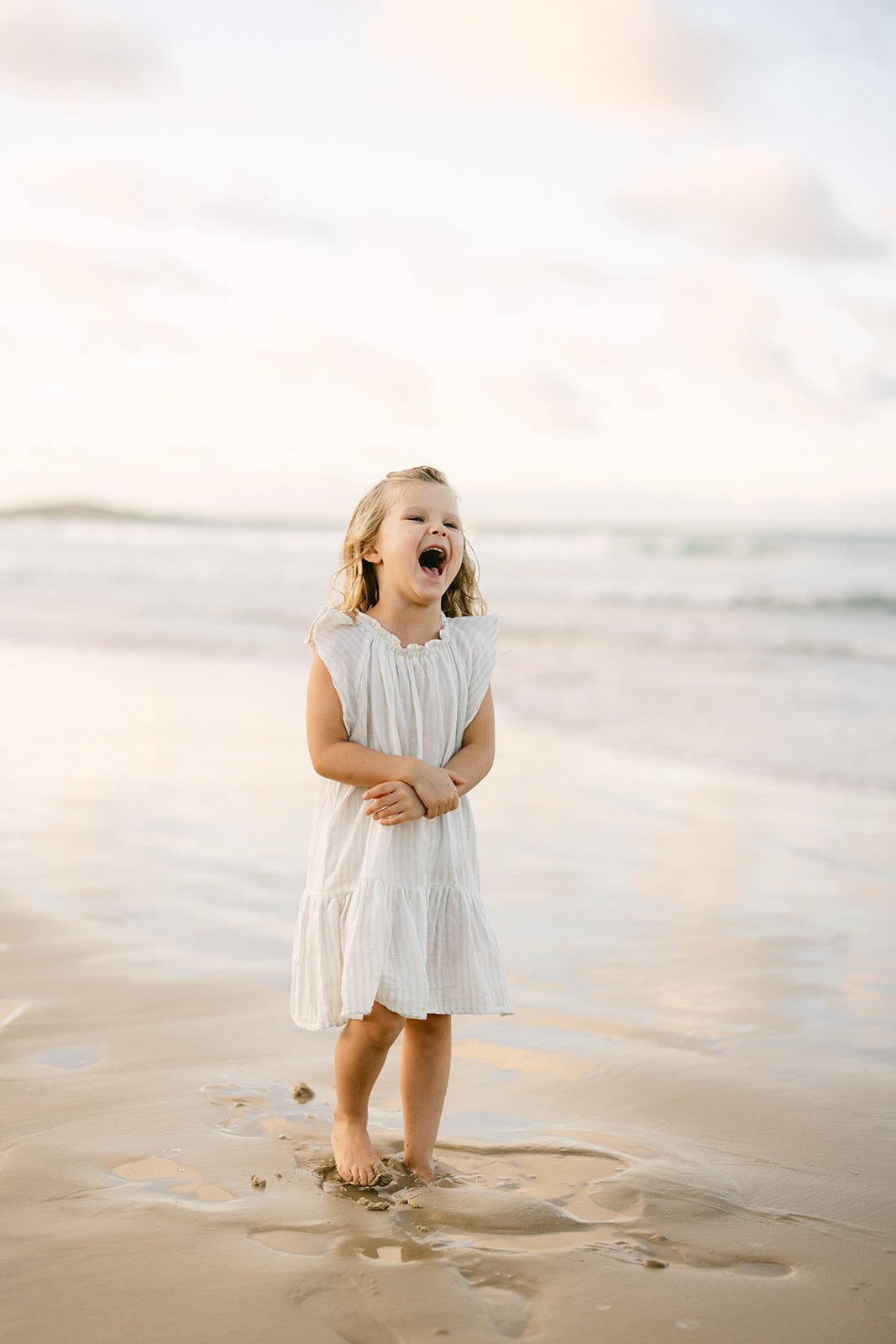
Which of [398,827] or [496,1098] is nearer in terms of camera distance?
[398,827]

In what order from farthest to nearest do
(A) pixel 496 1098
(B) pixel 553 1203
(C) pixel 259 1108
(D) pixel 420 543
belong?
1. (A) pixel 496 1098
2. (C) pixel 259 1108
3. (D) pixel 420 543
4. (B) pixel 553 1203

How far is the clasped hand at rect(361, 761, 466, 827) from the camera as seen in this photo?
272 centimetres

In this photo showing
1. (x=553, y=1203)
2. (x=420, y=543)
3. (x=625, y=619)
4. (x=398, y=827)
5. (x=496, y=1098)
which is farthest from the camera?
(x=625, y=619)

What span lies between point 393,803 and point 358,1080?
24.2 inches

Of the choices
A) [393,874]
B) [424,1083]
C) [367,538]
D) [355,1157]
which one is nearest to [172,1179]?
[355,1157]

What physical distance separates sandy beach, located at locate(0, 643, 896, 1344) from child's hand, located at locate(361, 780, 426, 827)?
2.47 feet

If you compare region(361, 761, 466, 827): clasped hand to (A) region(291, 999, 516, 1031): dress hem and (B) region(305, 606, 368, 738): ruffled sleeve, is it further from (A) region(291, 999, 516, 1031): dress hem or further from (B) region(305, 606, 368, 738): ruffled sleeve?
(A) region(291, 999, 516, 1031): dress hem

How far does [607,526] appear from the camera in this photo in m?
35.5

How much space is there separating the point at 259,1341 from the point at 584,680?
10496 mm

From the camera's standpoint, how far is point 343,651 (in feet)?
9.37

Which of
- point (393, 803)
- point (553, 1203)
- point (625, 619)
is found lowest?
point (553, 1203)

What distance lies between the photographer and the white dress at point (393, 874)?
2717mm

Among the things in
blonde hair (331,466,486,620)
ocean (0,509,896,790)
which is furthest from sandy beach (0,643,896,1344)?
ocean (0,509,896,790)

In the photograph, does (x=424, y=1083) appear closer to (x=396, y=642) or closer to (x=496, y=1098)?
(x=496, y=1098)
